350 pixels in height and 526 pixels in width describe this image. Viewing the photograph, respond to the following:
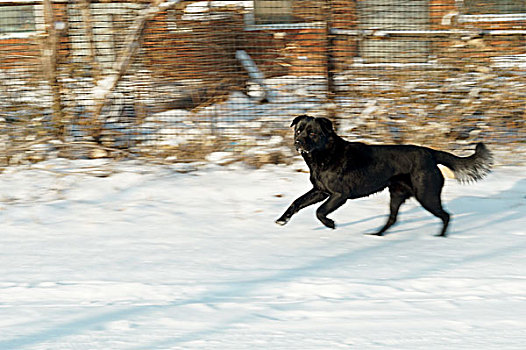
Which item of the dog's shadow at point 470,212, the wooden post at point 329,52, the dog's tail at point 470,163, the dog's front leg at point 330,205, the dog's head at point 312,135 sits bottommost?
the dog's shadow at point 470,212

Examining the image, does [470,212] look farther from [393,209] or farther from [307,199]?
[307,199]

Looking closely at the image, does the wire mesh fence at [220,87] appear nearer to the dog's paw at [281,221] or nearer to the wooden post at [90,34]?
the wooden post at [90,34]

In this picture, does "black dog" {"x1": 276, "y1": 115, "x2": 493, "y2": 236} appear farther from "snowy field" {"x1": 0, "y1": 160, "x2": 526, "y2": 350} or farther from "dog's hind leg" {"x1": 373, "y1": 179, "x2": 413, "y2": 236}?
"snowy field" {"x1": 0, "y1": 160, "x2": 526, "y2": 350}

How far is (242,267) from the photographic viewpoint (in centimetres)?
456

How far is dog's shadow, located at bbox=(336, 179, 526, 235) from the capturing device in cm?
561

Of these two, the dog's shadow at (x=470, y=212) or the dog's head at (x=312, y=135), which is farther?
the dog's shadow at (x=470, y=212)

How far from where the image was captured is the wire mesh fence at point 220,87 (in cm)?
779

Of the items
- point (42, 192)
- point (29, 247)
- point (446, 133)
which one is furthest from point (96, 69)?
point (446, 133)

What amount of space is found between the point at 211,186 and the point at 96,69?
2.19 m

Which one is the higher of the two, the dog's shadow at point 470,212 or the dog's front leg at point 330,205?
the dog's front leg at point 330,205

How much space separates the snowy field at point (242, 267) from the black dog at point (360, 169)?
0.33 metres

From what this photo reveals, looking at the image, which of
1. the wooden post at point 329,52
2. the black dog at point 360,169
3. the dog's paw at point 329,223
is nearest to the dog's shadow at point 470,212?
the dog's paw at point 329,223

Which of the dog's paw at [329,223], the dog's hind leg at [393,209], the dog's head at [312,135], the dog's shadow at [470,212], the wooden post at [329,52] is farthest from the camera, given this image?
the wooden post at [329,52]

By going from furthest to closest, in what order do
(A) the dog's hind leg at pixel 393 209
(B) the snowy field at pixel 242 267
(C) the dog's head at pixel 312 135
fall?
(A) the dog's hind leg at pixel 393 209 → (C) the dog's head at pixel 312 135 → (B) the snowy field at pixel 242 267
